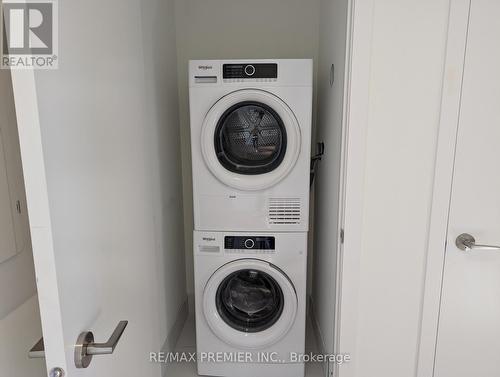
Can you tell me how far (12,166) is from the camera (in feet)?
3.29

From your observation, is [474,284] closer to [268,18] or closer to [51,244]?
[51,244]

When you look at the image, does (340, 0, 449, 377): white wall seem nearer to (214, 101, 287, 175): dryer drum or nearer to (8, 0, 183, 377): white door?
(214, 101, 287, 175): dryer drum

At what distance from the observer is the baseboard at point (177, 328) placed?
2.07 meters

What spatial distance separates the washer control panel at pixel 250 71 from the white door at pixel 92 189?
41 cm

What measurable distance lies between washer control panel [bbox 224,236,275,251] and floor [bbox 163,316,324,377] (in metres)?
0.83

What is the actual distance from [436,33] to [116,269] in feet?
4.68

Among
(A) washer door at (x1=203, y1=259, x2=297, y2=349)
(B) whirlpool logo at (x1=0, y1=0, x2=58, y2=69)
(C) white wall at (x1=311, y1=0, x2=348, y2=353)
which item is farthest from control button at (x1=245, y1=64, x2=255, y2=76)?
(B) whirlpool logo at (x1=0, y1=0, x2=58, y2=69)

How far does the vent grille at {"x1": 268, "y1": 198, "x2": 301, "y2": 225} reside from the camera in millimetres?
1830

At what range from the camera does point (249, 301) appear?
2041 mm

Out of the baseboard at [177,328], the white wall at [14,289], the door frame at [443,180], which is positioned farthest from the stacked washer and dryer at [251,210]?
the white wall at [14,289]

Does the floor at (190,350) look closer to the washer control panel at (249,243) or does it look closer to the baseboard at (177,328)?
the baseboard at (177,328)

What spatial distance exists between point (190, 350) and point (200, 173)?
1210mm

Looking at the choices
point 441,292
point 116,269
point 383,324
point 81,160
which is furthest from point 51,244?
point 441,292

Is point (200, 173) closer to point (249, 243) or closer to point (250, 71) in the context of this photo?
point (249, 243)
